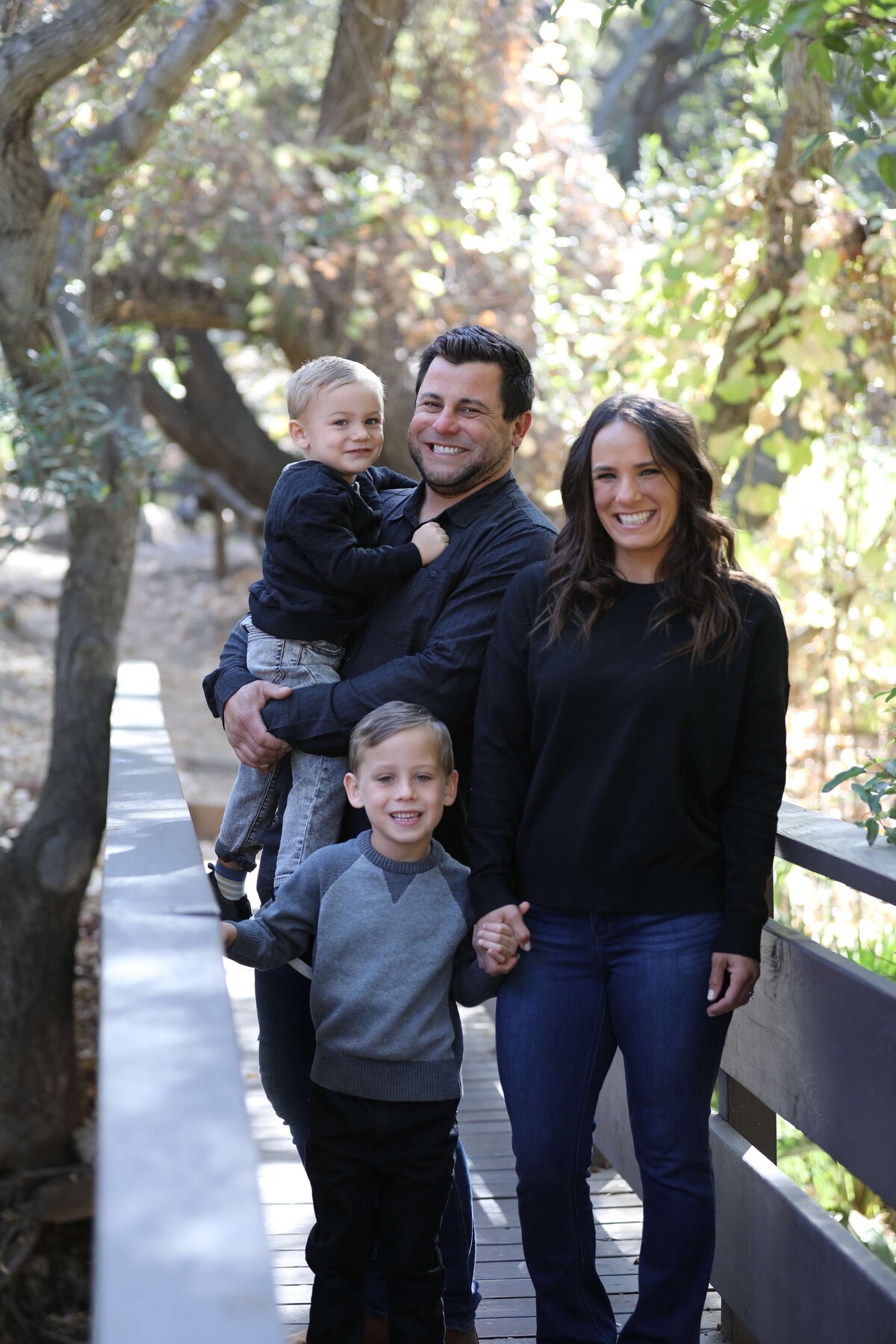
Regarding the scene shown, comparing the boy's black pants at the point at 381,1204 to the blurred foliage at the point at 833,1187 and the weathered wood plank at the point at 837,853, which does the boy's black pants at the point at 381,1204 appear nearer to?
the weathered wood plank at the point at 837,853

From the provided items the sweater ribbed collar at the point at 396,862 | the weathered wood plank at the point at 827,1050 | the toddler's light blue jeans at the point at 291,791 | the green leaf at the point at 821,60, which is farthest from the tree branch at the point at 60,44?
the weathered wood plank at the point at 827,1050

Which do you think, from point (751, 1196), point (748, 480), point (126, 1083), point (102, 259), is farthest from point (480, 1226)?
point (102, 259)

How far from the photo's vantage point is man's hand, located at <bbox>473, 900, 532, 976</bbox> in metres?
2.36

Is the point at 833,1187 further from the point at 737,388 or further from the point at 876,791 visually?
the point at 737,388

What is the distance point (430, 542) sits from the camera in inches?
107

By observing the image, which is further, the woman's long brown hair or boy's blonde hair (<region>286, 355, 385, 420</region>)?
boy's blonde hair (<region>286, 355, 385, 420</region>)

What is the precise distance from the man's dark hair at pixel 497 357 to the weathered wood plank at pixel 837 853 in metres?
0.95

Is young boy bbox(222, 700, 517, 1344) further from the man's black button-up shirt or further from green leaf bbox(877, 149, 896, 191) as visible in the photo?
green leaf bbox(877, 149, 896, 191)

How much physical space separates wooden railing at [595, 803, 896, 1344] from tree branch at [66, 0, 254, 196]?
4525 mm

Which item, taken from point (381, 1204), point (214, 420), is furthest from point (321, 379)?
point (214, 420)

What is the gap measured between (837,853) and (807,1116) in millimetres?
482

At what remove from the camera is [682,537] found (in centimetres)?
241

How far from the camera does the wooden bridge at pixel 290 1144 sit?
1201 mm

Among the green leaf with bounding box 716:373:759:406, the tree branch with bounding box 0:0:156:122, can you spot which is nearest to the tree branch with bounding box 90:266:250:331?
the tree branch with bounding box 0:0:156:122
